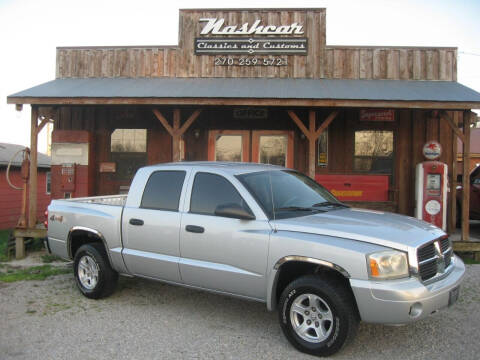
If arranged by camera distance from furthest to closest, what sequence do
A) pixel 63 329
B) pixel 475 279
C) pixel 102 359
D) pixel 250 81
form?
1. pixel 250 81
2. pixel 475 279
3. pixel 63 329
4. pixel 102 359

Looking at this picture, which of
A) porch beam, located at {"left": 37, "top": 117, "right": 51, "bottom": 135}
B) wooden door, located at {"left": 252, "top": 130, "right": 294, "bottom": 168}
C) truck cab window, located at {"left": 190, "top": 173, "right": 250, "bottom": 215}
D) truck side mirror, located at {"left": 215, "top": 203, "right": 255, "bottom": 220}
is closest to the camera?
truck side mirror, located at {"left": 215, "top": 203, "right": 255, "bottom": 220}

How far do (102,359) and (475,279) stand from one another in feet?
18.8

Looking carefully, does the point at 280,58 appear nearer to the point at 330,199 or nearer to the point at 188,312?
the point at 330,199

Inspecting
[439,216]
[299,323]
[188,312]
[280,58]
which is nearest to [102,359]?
[188,312]

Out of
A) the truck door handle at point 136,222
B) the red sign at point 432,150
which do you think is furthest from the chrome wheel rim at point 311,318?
the red sign at point 432,150

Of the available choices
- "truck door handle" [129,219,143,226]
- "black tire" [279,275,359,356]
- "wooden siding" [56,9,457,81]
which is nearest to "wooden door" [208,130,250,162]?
"wooden siding" [56,9,457,81]

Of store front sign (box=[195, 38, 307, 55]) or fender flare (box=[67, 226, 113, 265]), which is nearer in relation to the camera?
fender flare (box=[67, 226, 113, 265])

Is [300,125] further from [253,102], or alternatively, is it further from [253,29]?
[253,29]

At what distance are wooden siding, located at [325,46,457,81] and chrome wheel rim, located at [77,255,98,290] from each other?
7.74 metres

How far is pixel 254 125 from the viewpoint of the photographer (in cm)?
1112

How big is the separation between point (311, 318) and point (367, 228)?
3.16ft

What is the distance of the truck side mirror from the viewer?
4.21 m

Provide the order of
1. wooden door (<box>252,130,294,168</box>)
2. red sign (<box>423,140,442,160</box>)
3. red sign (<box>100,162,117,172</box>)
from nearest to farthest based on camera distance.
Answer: red sign (<box>423,140,442,160</box>), wooden door (<box>252,130,294,168</box>), red sign (<box>100,162,117,172</box>)

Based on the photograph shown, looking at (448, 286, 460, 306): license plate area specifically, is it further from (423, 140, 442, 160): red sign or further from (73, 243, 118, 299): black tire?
(423, 140, 442, 160): red sign
